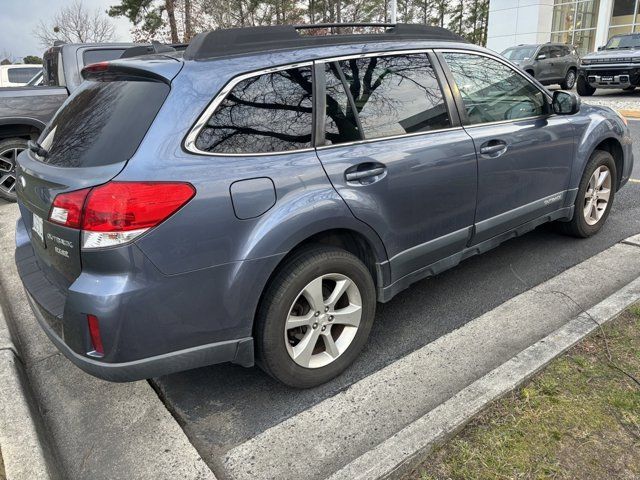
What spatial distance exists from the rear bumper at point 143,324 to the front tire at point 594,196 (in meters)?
3.22

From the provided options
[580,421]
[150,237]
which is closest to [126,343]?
[150,237]

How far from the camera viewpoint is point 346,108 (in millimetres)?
2744

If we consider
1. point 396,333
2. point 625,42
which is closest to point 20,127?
point 396,333

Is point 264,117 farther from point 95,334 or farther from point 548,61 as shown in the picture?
point 548,61

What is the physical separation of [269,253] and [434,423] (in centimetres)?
105

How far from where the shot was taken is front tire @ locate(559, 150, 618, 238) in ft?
13.9

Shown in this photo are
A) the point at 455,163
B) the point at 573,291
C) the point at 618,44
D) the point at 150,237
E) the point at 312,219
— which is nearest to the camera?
the point at 150,237

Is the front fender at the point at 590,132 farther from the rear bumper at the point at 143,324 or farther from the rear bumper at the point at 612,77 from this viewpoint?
the rear bumper at the point at 612,77

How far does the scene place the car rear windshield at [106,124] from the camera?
222 centimetres

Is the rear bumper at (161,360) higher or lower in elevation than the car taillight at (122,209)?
lower

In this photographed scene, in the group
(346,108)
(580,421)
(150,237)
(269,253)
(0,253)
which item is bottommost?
(0,253)

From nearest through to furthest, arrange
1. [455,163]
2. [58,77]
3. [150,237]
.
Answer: [150,237] → [455,163] → [58,77]

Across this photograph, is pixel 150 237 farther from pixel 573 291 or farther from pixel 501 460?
pixel 573 291

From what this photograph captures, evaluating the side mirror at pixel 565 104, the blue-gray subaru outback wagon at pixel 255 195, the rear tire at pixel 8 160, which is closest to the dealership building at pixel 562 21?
the side mirror at pixel 565 104
